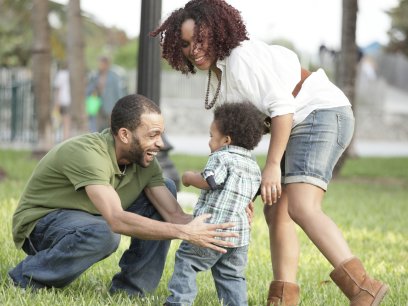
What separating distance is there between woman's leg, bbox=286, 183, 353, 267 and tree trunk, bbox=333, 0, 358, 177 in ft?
32.2

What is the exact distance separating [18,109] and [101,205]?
16.9 m

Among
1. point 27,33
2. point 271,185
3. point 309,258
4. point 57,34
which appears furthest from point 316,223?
point 27,33

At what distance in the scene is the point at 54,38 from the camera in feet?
88.5

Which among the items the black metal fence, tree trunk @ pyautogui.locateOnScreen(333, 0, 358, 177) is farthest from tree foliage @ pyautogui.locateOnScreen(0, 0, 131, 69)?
tree trunk @ pyautogui.locateOnScreen(333, 0, 358, 177)

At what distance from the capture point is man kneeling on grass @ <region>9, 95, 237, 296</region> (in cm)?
449

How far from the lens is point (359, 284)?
14.9ft

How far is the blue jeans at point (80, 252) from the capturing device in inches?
180

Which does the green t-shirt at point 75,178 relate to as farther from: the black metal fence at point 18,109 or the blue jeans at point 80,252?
the black metal fence at point 18,109

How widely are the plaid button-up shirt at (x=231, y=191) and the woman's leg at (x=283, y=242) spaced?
60 cm

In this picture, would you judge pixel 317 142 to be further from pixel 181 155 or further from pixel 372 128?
pixel 372 128

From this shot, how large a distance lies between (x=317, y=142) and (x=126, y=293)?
4.11 ft

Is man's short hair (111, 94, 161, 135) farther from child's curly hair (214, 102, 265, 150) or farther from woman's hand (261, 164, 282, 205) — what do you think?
woman's hand (261, 164, 282, 205)

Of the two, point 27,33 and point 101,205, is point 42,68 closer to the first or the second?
point 101,205

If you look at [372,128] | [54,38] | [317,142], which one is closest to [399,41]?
[372,128]
